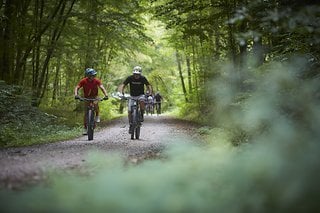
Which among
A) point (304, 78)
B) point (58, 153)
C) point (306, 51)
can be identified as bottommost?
point (58, 153)

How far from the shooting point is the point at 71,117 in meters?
21.3

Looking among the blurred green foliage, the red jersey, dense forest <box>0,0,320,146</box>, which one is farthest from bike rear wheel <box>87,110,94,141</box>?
dense forest <box>0,0,320,146</box>

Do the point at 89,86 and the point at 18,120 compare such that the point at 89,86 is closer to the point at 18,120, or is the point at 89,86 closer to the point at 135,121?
the point at 135,121

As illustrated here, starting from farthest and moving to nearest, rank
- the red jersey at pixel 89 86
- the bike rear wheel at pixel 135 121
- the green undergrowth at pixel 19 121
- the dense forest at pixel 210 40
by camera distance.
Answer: the bike rear wheel at pixel 135 121, the red jersey at pixel 89 86, the green undergrowth at pixel 19 121, the dense forest at pixel 210 40

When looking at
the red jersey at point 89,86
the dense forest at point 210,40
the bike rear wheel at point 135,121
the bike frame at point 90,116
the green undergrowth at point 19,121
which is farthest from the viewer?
the bike rear wheel at point 135,121

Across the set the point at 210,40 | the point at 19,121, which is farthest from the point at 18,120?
the point at 210,40

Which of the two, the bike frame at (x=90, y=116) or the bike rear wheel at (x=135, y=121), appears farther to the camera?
the bike rear wheel at (x=135, y=121)

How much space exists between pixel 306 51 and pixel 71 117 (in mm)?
15006

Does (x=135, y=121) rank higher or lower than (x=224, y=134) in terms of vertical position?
higher

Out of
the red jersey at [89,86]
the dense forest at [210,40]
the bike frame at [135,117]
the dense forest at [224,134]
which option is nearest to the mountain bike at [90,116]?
the red jersey at [89,86]

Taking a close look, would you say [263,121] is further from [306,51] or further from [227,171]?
[227,171]

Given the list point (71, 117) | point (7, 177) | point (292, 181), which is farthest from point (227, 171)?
point (71, 117)

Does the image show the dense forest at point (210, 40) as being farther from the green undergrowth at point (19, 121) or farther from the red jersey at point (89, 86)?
the red jersey at point (89, 86)

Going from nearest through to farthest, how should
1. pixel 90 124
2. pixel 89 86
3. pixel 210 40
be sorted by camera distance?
pixel 90 124
pixel 89 86
pixel 210 40
